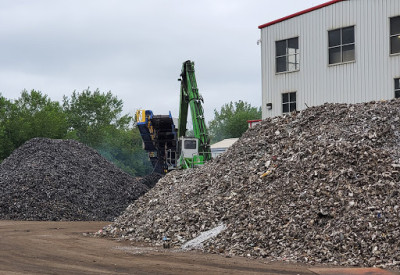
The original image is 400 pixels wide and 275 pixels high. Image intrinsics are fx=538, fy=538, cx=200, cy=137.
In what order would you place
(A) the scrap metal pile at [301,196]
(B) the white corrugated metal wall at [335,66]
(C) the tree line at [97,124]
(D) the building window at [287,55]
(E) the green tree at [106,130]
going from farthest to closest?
(E) the green tree at [106,130] < (C) the tree line at [97,124] < (D) the building window at [287,55] < (B) the white corrugated metal wall at [335,66] < (A) the scrap metal pile at [301,196]

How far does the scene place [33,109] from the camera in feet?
210

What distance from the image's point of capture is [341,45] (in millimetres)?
22625

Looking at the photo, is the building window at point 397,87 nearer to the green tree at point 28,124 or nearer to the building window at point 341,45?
the building window at point 341,45

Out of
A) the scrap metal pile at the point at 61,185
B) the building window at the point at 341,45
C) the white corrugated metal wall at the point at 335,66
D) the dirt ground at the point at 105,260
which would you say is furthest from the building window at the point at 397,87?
the scrap metal pile at the point at 61,185

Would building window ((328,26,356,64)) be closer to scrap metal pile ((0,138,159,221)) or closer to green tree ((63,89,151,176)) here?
scrap metal pile ((0,138,159,221))

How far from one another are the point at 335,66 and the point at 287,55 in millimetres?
2624

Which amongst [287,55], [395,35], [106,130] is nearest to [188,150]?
[287,55]

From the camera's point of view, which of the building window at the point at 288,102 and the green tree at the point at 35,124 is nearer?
the building window at the point at 288,102

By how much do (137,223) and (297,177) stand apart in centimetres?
586

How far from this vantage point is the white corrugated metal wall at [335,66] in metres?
21.5

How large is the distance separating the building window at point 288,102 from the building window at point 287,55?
3.74 ft

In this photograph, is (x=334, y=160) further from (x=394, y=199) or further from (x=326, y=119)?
(x=326, y=119)

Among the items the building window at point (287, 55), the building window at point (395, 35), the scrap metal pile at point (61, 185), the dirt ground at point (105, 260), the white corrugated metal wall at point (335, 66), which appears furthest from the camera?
the scrap metal pile at point (61, 185)

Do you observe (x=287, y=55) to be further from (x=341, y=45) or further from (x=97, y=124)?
(x=97, y=124)
